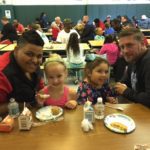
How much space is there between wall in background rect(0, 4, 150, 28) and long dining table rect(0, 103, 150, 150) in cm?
1051

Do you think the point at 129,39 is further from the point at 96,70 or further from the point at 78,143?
the point at 78,143

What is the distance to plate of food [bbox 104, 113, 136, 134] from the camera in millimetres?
1493

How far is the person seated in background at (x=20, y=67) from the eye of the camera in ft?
5.32

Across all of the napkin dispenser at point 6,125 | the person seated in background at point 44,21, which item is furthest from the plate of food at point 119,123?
the person seated in background at point 44,21

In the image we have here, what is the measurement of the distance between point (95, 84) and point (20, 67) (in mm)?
866

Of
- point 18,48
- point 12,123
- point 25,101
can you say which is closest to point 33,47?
point 18,48

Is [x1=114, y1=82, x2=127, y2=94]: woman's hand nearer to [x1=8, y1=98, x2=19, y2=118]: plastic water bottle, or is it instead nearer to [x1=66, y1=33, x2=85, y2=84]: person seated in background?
[x1=8, y1=98, x2=19, y2=118]: plastic water bottle

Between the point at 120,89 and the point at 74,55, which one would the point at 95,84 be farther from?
→ the point at 74,55

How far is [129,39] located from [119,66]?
2.52 meters

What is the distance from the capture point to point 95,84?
7.36 ft

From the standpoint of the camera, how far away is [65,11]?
11477 mm

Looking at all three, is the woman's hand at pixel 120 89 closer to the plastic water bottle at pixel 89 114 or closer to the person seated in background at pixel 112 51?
the plastic water bottle at pixel 89 114

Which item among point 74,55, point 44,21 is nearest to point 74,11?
point 44,21

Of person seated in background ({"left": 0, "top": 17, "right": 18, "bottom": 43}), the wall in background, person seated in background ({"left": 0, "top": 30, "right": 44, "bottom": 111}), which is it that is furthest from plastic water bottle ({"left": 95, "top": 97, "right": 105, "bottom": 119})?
the wall in background
